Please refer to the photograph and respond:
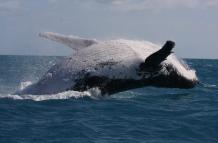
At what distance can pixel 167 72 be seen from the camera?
14.5m

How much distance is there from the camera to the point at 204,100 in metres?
17.0

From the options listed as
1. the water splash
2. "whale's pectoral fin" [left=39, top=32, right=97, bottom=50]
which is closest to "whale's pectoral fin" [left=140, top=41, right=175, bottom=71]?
the water splash

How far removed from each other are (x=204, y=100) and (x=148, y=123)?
19.6ft

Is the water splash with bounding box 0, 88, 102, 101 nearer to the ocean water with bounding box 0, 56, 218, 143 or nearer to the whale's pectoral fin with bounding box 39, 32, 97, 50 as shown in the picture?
the ocean water with bounding box 0, 56, 218, 143

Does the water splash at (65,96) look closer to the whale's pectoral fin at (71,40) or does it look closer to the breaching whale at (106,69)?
the breaching whale at (106,69)

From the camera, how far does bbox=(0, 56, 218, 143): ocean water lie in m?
10.00

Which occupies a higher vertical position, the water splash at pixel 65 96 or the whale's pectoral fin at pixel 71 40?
the whale's pectoral fin at pixel 71 40

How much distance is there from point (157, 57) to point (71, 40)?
8.86 ft

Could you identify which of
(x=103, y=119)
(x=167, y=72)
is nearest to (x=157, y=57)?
(x=167, y=72)

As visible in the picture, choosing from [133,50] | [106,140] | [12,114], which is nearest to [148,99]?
[133,50]

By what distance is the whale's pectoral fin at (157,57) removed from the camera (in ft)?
42.0

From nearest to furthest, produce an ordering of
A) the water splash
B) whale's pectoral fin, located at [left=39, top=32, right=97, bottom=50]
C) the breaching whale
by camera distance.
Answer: the water splash
the breaching whale
whale's pectoral fin, located at [left=39, top=32, right=97, bottom=50]

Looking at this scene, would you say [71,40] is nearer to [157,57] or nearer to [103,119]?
[157,57]

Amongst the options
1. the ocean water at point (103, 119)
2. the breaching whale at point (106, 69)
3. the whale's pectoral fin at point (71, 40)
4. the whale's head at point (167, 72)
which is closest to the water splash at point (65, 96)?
the ocean water at point (103, 119)
